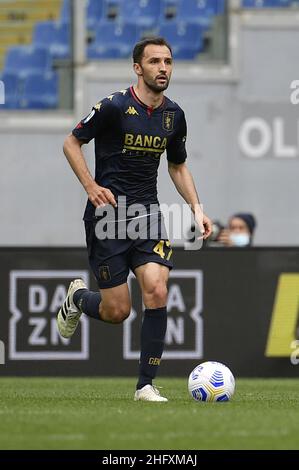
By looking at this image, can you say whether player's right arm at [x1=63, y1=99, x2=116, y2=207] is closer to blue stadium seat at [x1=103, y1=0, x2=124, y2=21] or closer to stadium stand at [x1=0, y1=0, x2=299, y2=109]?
stadium stand at [x1=0, y1=0, x2=299, y2=109]

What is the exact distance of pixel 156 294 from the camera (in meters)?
8.26

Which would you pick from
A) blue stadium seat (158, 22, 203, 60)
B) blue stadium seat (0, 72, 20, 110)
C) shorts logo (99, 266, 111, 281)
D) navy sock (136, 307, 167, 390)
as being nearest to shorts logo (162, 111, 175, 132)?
shorts logo (99, 266, 111, 281)

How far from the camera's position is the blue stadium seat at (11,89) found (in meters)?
16.4

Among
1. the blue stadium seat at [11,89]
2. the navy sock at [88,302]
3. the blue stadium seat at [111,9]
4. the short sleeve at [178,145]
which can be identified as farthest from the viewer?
the blue stadium seat at [111,9]

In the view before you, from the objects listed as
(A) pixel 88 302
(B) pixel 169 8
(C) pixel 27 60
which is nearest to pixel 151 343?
(A) pixel 88 302

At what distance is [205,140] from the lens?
16641mm

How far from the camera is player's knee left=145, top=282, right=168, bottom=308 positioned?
27.0 feet

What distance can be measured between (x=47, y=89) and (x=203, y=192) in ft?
7.84

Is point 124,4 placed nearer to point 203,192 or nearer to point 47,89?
point 47,89

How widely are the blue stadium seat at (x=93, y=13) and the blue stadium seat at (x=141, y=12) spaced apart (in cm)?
29

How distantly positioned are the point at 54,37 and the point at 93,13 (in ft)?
2.18

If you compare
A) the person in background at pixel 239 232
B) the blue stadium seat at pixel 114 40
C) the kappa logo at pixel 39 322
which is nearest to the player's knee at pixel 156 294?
the kappa logo at pixel 39 322

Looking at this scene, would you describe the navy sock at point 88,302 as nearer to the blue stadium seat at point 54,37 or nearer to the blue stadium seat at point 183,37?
the blue stadium seat at point 54,37
